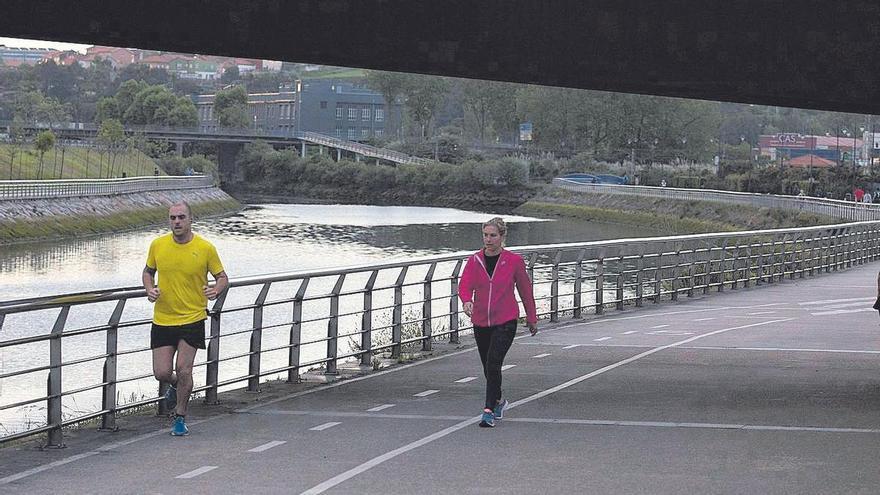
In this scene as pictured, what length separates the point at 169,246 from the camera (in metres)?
11.8

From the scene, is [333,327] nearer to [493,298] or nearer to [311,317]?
[493,298]

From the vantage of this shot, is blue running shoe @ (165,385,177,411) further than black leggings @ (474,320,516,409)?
No

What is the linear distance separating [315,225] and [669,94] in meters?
74.2

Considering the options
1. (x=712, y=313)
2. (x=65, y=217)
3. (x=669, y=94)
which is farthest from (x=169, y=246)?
(x=65, y=217)

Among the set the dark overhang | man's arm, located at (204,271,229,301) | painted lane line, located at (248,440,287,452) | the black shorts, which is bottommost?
painted lane line, located at (248,440,287,452)

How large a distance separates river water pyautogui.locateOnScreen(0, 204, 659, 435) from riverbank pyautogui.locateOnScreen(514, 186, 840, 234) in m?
3.58

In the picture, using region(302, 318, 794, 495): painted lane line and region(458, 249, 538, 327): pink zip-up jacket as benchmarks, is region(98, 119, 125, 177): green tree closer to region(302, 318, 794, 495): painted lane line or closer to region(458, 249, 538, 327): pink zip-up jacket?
region(302, 318, 794, 495): painted lane line

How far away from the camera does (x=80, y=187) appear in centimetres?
8781

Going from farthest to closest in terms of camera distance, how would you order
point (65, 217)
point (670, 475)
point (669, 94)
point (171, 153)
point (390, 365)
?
point (171, 153), point (65, 217), point (669, 94), point (390, 365), point (670, 475)

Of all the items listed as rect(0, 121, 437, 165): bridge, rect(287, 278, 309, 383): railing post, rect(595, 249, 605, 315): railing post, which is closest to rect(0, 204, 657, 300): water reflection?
rect(595, 249, 605, 315): railing post

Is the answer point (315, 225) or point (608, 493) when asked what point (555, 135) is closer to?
point (315, 225)

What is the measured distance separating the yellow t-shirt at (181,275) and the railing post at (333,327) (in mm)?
3742

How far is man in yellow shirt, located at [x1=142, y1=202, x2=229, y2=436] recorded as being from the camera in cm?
1173

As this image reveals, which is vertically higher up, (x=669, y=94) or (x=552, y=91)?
(x=552, y=91)
